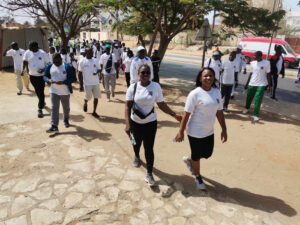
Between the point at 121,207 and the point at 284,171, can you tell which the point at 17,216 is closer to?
the point at 121,207

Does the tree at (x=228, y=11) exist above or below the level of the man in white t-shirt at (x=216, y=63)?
above

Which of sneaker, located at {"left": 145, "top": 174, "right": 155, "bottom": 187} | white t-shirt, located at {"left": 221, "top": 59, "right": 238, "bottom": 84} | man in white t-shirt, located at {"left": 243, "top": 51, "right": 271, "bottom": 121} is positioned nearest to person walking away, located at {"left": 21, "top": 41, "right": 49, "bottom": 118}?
sneaker, located at {"left": 145, "top": 174, "right": 155, "bottom": 187}

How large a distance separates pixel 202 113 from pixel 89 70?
3881mm

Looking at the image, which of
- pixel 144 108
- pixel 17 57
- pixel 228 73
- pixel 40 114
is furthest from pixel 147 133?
pixel 17 57

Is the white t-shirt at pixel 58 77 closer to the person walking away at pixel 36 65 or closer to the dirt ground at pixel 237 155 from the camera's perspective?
the dirt ground at pixel 237 155

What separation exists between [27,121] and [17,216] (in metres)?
3.54

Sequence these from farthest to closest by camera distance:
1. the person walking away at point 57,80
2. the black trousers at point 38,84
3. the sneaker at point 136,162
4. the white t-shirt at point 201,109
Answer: the black trousers at point 38,84
the person walking away at point 57,80
the sneaker at point 136,162
the white t-shirt at point 201,109

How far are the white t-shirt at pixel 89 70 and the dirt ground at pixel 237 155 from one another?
1018 millimetres

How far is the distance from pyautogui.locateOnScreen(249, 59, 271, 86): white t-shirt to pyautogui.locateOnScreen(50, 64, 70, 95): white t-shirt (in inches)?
190

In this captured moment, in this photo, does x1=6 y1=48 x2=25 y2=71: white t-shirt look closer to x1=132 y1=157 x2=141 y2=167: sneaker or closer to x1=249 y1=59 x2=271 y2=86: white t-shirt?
x1=132 y1=157 x2=141 y2=167: sneaker

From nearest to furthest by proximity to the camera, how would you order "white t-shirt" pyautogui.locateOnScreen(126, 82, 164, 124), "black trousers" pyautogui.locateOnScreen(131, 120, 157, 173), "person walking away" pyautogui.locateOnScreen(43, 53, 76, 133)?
"white t-shirt" pyautogui.locateOnScreen(126, 82, 164, 124)
"black trousers" pyautogui.locateOnScreen(131, 120, 157, 173)
"person walking away" pyautogui.locateOnScreen(43, 53, 76, 133)

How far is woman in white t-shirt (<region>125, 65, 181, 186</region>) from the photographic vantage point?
3410 mm

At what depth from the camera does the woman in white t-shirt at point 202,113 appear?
10.4 ft

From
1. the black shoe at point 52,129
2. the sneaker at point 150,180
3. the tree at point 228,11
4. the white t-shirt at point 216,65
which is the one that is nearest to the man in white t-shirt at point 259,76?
the white t-shirt at point 216,65
